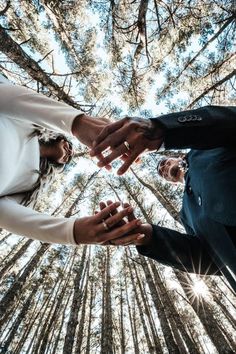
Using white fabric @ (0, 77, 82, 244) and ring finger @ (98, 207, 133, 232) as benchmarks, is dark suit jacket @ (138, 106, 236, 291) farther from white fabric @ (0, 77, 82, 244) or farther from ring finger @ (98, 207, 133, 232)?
white fabric @ (0, 77, 82, 244)

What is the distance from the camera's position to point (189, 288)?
8.54 meters

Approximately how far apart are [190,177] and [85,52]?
29.2 feet

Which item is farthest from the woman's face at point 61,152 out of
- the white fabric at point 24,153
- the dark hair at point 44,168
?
the white fabric at point 24,153

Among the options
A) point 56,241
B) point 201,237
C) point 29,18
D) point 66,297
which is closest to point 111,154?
point 56,241

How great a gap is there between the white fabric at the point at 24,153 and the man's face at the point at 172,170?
123 centimetres

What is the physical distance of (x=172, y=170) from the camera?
258cm

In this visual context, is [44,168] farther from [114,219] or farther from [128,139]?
[128,139]

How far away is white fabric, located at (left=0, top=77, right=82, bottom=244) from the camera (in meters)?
1.34

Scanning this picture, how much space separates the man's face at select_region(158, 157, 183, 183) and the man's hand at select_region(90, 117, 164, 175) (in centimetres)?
152

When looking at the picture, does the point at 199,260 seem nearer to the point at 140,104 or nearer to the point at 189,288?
the point at 189,288

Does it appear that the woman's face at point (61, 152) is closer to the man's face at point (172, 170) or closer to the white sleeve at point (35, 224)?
the white sleeve at point (35, 224)

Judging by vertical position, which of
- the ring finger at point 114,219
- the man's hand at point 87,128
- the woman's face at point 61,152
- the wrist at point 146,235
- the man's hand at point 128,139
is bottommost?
the man's hand at point 128,139

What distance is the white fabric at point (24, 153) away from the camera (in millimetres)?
1344

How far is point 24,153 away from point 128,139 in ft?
3.58
